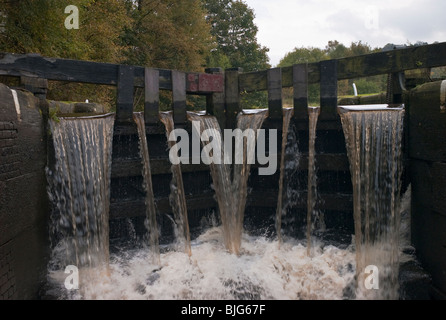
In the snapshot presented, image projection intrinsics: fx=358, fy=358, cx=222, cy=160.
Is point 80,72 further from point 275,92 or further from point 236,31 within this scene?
point 236,31

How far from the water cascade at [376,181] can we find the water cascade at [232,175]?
5.84 ft

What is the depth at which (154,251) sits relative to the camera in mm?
6039

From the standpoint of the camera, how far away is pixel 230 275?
5266mm

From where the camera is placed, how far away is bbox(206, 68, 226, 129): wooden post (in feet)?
21.9

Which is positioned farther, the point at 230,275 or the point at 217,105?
the point at 217,105

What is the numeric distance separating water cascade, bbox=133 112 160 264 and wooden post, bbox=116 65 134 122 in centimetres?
17

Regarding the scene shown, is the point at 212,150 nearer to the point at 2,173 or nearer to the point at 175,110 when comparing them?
the point at 175,110

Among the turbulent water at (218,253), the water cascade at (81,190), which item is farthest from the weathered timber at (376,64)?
the water cascade at (81,190)

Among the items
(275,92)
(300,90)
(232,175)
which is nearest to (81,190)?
(232,175)

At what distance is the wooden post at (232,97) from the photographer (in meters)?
6.71

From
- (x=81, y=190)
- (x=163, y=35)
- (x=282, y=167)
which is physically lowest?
(x=81, y=190)

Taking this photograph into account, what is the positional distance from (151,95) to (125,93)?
425 millimetres

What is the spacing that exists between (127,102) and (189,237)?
2519 millimetres

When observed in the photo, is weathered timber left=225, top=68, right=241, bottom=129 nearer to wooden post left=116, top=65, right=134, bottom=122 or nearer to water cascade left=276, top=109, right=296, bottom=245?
water cascade left=276, top=109, right=296, bottom=245
